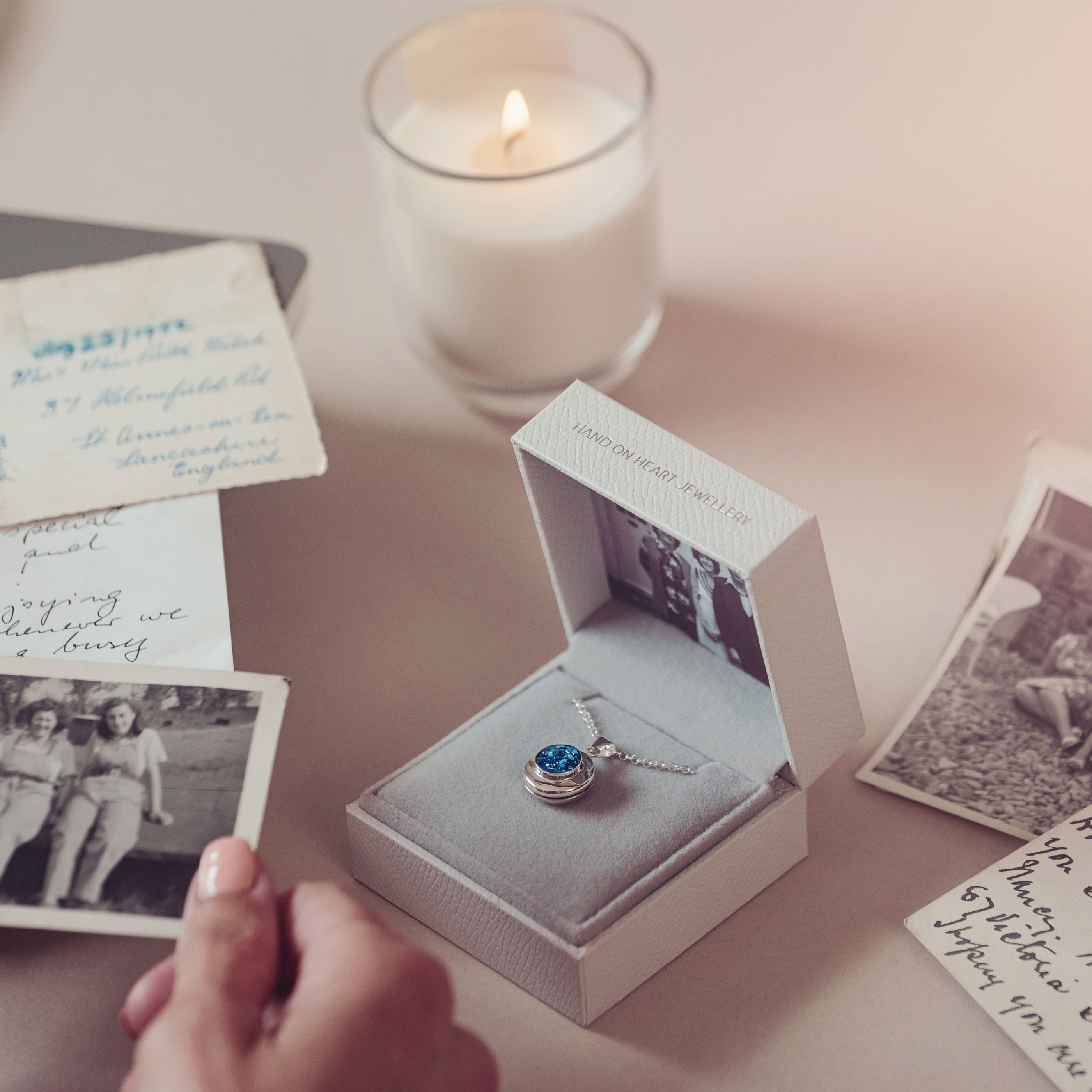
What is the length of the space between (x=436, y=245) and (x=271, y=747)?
0.38 m

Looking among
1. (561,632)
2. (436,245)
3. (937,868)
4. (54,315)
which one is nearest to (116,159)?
(54,315)

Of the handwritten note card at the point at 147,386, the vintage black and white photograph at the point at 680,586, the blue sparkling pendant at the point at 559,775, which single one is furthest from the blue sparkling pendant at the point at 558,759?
the handwritten note card at the point at 147,386

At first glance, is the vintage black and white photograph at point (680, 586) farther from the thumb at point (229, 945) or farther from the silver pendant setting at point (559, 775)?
the thumb at point (229, 945)

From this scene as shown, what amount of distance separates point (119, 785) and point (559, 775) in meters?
0.22

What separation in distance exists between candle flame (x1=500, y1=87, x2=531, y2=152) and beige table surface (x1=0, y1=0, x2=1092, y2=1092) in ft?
0.70

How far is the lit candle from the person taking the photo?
79cm

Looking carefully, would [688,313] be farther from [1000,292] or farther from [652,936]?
[652,936]

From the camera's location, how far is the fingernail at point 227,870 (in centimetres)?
52

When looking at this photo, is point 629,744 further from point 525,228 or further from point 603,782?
point 525,228

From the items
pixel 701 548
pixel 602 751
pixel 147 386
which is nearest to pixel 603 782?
pixel 602 751

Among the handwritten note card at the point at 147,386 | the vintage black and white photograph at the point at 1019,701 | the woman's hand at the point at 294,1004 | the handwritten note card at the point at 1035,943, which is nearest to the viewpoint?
the woman's hand at the point at 294,1004

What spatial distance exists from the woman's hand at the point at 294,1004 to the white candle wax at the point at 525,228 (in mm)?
439

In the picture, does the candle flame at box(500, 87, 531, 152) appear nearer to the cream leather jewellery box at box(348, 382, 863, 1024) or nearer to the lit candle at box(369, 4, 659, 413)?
the lit candle at box(369, 4, 659, 413)

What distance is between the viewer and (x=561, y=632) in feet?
2.58
